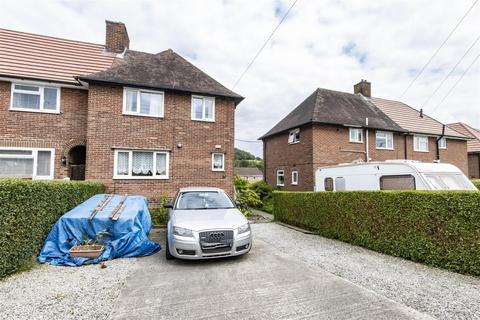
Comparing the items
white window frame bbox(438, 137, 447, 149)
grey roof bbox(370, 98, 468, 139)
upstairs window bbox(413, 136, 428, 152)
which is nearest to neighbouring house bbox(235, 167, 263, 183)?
grey roof bbox(370, 98, 468, 139)

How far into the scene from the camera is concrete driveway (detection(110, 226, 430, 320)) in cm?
314

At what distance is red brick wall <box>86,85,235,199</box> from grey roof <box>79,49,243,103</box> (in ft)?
1.41

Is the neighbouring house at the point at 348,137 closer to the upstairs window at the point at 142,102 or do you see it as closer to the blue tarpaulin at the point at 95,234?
the upstairs window at the point at 142,102

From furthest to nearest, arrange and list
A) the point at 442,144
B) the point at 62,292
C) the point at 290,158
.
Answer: the point at 442,144 < the point at 290,158 < the point at 62,292

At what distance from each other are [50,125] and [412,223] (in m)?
13.3

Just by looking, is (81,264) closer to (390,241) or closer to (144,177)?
(144,177)

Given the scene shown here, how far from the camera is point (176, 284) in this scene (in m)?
4.08

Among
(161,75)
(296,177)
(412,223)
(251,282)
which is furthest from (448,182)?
(161,75)

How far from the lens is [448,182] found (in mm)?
7488

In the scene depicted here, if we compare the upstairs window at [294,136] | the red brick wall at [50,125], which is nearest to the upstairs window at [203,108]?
the red brick wall at [50,125]

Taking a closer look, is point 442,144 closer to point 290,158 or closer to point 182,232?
point 290,158

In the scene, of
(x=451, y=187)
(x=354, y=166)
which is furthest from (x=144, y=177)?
(x=451, y=187)

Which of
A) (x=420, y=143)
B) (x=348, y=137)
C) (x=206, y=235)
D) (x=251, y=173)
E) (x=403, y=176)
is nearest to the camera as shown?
(x=206, y=235)

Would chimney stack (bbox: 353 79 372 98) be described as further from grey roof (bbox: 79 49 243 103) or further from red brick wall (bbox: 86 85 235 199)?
red brick wall (bbox: 86 85 235 199)
